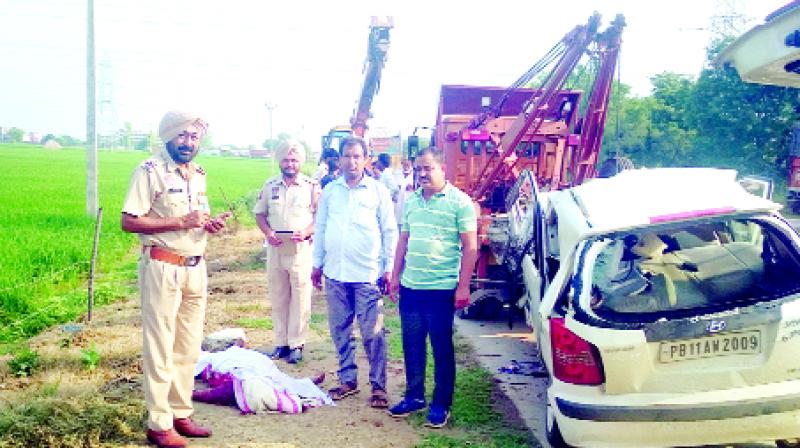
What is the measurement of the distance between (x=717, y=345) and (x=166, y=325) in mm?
3038

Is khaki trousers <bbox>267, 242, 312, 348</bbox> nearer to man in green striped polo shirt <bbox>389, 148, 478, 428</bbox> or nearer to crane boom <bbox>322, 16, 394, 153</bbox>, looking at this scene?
man in green striped polo shirt <bbox>389, 148, 478, 428</bbox>

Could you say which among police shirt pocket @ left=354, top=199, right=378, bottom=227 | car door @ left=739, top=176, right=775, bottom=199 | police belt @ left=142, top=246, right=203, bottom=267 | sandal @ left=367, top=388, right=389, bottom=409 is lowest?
sandal @ left=367, top=388, right=389, bottom=409

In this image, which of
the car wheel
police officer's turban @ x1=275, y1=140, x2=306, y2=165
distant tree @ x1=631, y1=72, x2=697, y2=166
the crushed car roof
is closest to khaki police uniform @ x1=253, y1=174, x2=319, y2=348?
police officer's turban @ x1=275, y1=140, x2=306, y2=165

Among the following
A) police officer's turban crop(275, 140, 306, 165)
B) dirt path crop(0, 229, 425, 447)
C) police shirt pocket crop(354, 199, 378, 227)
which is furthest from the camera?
police officer's turban crop(275, 140, 306, 165)

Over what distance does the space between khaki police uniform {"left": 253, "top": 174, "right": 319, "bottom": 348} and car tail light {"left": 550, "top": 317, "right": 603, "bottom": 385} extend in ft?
10.9

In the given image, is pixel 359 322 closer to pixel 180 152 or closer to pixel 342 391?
pixel 342 391

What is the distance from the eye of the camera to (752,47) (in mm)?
6270

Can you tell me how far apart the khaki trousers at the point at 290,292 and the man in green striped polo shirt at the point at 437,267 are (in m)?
1.80

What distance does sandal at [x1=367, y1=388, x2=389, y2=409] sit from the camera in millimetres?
5762

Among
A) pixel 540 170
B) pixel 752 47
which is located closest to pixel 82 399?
pixel 752 47

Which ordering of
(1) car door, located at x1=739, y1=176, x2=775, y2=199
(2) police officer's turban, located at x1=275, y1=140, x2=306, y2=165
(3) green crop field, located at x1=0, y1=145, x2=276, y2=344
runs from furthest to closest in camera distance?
(3) green crop field, located at x1=0, y1=145, x2=276, y2=344, (2) police officer's turban, located at x1=275, y1=140, x2=306, y2=165, (1) car door, located at x1=739, y1=176, x2=775, y2=199

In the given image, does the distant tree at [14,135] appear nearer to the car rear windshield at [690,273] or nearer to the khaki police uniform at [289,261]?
the khaki police uniform at [289,261]

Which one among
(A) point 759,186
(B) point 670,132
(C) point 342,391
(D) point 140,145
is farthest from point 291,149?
(D) point 140,145

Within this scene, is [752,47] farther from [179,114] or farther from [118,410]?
[118,410]
